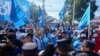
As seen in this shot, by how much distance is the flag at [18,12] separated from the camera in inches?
409

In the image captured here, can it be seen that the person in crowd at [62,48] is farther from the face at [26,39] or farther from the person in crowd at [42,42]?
the person in crowd at [42,42]

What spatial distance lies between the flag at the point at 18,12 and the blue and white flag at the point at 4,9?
0.13 metres

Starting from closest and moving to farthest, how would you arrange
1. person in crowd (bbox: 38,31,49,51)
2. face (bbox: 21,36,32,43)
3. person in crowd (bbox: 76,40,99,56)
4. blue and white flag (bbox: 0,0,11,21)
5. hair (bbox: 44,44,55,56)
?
person in crowd (bbox: 76,40,99,56), hair (bbox: 44,44,55,56), face (bbox: 21,36,32,43), person in crowd (bbox: 38,31,49,51), blue and white flag (bbox: 0,0,11,21)

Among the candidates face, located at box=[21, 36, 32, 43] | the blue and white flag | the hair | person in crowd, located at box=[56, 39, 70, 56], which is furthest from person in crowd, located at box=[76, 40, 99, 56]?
the blue and white flag

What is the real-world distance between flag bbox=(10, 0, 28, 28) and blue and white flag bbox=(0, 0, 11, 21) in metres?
0.13

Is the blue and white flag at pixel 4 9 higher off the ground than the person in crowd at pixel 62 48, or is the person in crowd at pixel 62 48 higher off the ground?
the blue and white flag at pixel 4 9

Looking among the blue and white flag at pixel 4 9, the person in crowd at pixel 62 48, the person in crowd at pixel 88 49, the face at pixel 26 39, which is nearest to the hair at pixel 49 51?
the person in crowd at pixel 62 48

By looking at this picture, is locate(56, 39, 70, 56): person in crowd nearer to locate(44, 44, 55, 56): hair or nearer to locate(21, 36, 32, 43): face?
locate(44, 44, 55, 56): hair

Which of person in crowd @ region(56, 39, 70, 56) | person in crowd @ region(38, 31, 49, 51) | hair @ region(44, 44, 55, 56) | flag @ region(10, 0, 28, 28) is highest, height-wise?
flag @ region(10, 0, 28, 28)

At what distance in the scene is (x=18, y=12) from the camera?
34.9ft

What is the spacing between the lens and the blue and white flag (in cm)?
1009

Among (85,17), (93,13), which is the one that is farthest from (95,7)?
(85,17)

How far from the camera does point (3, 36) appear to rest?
9.45 meters

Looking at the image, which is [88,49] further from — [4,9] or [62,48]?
[4,9]
